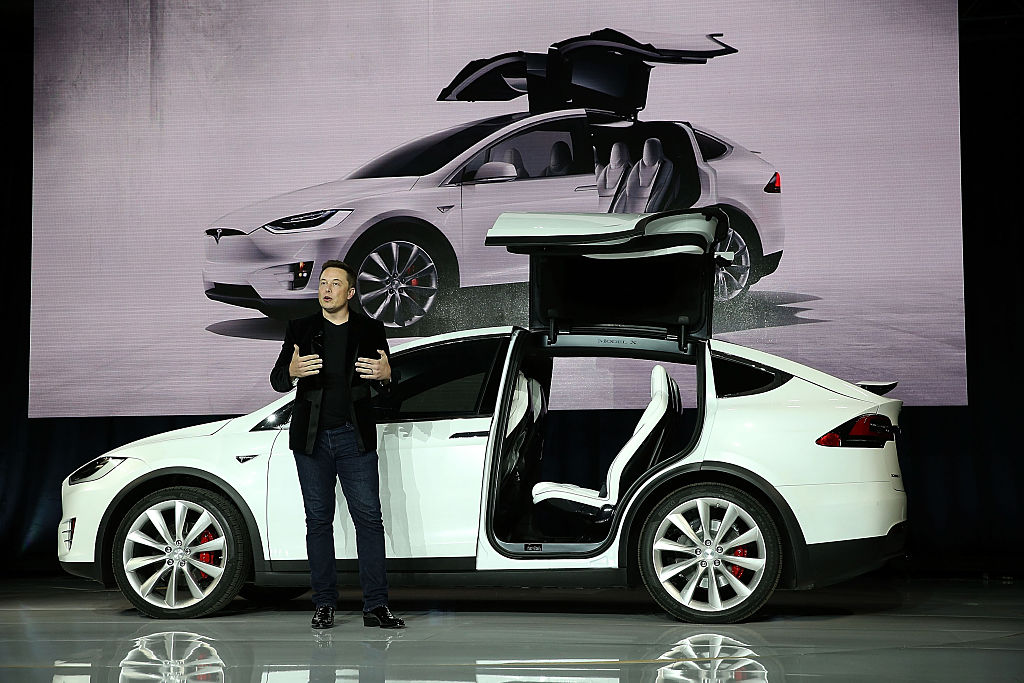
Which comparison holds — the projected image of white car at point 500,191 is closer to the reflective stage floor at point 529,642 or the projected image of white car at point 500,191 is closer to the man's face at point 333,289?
the reflective stage floor at point 529,642

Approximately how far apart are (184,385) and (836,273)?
160 inches

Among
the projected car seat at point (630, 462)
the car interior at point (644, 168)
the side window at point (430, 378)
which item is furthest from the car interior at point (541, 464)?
the car interior at point (644, 168)

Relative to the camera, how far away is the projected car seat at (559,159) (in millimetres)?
6734

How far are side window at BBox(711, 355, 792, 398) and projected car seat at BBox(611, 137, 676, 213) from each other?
212 centimetres

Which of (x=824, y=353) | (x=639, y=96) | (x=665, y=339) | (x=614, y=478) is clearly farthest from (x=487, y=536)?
(x=639, y=96)

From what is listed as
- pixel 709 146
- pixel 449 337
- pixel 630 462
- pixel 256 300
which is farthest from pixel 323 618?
pixel 709 146

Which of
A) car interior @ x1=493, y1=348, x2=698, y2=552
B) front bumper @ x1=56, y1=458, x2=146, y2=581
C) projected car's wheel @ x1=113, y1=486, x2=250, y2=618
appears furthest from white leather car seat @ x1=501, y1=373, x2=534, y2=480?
front bumper @ x1=56, y1=458, x2=146, y2=581

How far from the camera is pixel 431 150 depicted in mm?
6918

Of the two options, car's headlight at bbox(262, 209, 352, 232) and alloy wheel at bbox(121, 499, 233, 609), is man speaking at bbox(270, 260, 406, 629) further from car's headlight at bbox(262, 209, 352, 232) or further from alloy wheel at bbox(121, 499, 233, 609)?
car's headlight at bbox(262, 209, 352, 232)

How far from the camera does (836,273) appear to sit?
6551 mm

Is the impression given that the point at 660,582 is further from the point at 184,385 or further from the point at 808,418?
the point at 184,385

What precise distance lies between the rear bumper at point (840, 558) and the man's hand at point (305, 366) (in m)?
2.10

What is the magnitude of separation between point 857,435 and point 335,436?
6.97 feet

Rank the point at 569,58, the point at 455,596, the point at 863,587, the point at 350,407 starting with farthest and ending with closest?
the point at 569,58, the point at 863,587, the point at 455,596, the point at 350,407
